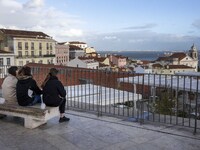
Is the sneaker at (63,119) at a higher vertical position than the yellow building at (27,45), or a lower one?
lower

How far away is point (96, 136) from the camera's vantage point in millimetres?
6039

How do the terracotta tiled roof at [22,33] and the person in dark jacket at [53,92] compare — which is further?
the terracotta tiled roof at [22,33]

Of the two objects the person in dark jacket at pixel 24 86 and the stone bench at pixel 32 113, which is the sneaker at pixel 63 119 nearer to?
the stone bench at pixel 32 113

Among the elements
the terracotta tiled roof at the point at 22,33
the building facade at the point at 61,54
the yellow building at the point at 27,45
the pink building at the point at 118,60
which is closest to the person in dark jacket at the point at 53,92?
the yellow building at the point at 27,45

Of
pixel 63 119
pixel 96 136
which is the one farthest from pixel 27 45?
pixel 96 136

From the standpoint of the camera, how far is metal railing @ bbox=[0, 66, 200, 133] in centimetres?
713

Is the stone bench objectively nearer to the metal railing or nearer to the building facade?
the metal railing

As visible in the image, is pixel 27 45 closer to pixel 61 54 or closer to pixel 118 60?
pixel 61 54

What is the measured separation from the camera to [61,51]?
338 feet

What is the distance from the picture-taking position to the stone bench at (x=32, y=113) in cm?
653

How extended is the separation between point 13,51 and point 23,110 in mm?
74272

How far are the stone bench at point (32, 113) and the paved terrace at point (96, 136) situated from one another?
141 mm

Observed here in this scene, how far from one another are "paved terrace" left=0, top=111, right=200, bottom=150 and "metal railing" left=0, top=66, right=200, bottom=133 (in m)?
0.53

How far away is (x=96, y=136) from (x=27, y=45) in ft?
258
